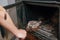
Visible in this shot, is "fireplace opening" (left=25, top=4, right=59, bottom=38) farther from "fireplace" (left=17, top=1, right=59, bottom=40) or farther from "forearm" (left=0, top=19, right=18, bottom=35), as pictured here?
"forearm" (left=0, top=19, right=18, bottom=35)

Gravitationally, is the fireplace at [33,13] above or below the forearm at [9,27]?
below

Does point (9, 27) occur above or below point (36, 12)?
above

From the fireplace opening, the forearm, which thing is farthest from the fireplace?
the forearm

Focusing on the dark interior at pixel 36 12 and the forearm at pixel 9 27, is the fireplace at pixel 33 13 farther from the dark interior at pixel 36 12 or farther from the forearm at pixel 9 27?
the forearm at pixel 9 27

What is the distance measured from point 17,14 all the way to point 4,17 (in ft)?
1.85

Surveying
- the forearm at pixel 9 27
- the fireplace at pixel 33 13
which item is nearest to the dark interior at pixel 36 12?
the fireplace at pixel 33 13

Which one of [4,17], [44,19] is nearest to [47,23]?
[44,19]

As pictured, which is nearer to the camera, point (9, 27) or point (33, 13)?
point (9, 27)

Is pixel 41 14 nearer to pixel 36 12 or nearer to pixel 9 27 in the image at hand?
pixel 36 12

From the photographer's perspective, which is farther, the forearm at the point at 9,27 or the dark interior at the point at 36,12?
the dark interior at the point at 36,12

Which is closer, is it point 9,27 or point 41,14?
point 9,27

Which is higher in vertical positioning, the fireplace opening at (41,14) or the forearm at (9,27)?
the forearm at (9,27)

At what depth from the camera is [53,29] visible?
3.52ft

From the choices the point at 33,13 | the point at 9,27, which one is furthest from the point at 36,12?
the point at 9,27
